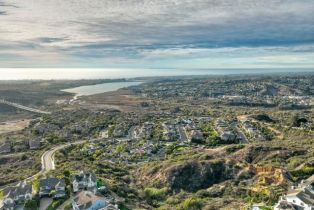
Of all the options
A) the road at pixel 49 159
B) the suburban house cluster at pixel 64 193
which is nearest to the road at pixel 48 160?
the road at pixel 49 159

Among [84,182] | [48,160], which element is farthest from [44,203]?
[48,160]

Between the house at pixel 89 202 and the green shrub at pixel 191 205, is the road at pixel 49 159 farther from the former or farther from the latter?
the green shrub at pixel 191 205

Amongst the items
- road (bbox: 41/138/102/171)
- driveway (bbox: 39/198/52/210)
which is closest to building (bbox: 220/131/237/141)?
road (bbox: 41/138/102/171)

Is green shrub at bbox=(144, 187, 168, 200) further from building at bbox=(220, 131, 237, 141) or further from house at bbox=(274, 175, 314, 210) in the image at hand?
building at bbox=(220, 131, 237, 141)

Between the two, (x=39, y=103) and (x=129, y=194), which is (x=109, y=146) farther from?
(x=39, y=103)

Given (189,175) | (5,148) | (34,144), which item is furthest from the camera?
(34,144)

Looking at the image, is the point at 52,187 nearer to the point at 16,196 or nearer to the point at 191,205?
the point at 16,196
